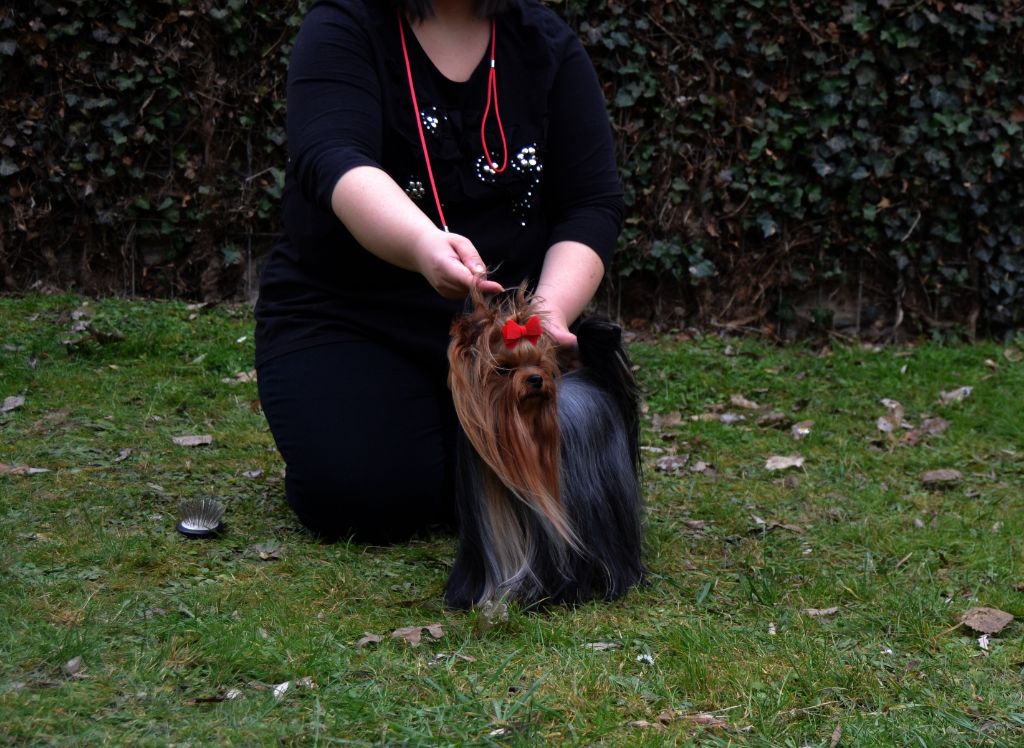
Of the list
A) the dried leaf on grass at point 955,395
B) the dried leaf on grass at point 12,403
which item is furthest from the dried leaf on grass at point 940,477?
the dried leaf on grass at point 12,403

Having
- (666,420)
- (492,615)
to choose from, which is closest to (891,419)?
(666,420)

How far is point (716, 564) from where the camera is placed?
10.8 feet

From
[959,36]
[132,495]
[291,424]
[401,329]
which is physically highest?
[959,36]

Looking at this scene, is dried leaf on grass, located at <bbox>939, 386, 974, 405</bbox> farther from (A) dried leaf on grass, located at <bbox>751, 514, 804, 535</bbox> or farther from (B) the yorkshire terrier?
(B) the yorkshire terrier

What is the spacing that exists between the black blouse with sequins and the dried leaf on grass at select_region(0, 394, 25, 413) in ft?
5.16

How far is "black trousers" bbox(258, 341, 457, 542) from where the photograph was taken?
11.1 feet

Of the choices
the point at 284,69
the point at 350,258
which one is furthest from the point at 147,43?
the point at 350,258

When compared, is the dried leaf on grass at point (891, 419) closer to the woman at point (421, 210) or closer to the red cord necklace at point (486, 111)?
the woman at point (421, 210)

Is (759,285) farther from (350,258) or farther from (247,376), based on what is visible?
(350,258)

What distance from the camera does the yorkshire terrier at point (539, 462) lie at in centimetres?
263

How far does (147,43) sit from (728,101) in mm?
2946

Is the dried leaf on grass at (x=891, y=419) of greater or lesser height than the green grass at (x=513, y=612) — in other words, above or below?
above

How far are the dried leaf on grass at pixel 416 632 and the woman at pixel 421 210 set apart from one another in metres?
0.70

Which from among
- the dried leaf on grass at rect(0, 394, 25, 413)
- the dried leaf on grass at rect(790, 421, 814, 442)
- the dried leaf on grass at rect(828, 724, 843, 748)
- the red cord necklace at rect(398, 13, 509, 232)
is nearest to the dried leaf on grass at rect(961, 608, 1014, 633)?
the dried leaf on grass at rect(828, 724, 843, 748)
